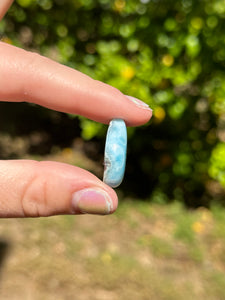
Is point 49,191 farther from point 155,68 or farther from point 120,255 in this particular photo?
point 155,68

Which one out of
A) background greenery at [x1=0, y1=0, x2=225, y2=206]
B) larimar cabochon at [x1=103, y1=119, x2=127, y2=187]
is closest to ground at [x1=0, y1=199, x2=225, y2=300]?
background greenery at [x1=0, y1=0, x2=225, y2=206]

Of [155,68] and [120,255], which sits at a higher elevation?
[155,68]

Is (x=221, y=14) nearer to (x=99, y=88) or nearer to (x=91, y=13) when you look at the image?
(x=91, y=13)

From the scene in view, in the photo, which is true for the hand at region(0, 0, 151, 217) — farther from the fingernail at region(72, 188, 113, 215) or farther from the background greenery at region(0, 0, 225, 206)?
the background greenery at region(0, 0, 225, 206)

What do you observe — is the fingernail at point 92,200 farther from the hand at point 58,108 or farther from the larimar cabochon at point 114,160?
the larimar cabochon at point 114,160

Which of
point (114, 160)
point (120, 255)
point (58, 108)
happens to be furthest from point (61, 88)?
point (120, 255)

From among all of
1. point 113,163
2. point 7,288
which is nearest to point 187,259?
point 7,288

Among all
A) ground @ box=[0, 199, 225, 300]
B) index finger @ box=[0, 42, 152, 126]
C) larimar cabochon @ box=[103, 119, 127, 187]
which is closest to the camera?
larimar cabochon @ box=[103, 119, 127, 187]
